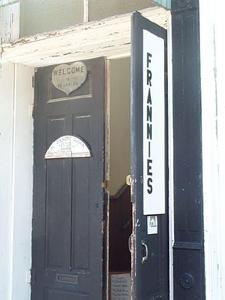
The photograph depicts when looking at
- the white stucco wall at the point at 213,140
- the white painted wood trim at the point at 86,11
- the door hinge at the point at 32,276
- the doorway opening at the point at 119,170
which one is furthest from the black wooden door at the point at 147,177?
the doorway opening at the point at 119,170

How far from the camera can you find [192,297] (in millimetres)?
3717

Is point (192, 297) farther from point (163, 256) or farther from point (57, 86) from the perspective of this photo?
point (57, 86)

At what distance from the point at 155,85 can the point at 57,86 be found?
1.41 m

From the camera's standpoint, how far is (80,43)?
4508 mm

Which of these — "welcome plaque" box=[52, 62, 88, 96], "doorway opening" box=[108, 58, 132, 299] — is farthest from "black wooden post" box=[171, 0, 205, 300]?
"doorway opening" box=[108, 58, 132, 299]

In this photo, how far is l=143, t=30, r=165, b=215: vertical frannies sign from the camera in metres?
3.62

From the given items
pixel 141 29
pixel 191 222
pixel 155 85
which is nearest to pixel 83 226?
pixel 191 222

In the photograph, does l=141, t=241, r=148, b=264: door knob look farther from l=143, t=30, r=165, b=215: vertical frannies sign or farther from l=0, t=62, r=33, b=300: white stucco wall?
l=0, t=62, r=33, b=300: white stucco wall

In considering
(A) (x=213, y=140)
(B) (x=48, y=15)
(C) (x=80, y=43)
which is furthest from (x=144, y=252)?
(B) (x=48, y=15)

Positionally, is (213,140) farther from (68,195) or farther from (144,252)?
(68,195)

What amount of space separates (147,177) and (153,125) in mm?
372

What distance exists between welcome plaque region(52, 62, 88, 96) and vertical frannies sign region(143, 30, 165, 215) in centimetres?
110

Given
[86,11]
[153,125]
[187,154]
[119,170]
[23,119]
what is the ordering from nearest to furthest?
[153,125] → [187,154] → [86,11] → [23,119] → [119,170]

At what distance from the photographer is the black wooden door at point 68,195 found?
4.59m
